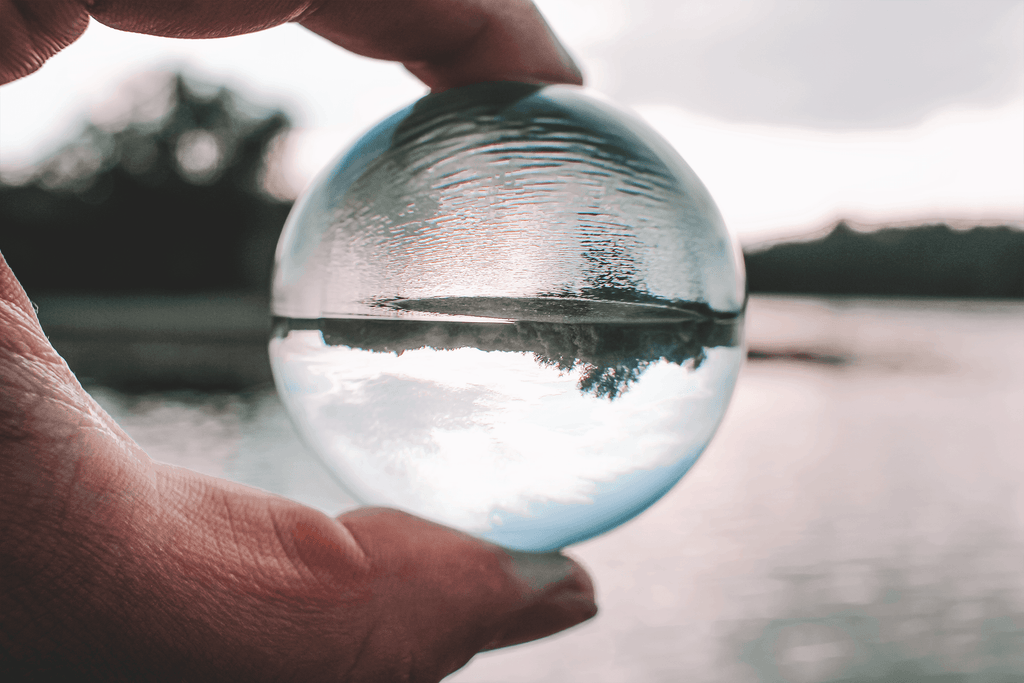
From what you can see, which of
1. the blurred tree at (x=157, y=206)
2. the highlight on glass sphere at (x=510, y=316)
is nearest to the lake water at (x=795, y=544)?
the highlight on glass sphere at (x=510, y=316)

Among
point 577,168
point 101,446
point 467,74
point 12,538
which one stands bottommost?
point 12,538

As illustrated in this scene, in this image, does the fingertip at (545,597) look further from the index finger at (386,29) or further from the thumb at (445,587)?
the index finger at (386,29)

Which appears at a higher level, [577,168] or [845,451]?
[577,168]

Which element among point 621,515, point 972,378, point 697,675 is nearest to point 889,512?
point 697,675

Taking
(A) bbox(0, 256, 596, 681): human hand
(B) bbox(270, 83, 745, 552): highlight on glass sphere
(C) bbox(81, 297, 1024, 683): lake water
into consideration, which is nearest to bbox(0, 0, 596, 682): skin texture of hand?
(A) bbox(0, 256, 596, 681): human hand

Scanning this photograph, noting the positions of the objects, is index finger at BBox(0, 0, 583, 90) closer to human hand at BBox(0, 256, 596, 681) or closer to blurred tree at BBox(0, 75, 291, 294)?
human hand at BBox(0, 256, 596, 681)

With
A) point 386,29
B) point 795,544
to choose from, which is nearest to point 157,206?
point 795,544

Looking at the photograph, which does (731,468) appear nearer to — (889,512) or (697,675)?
(889,512)
